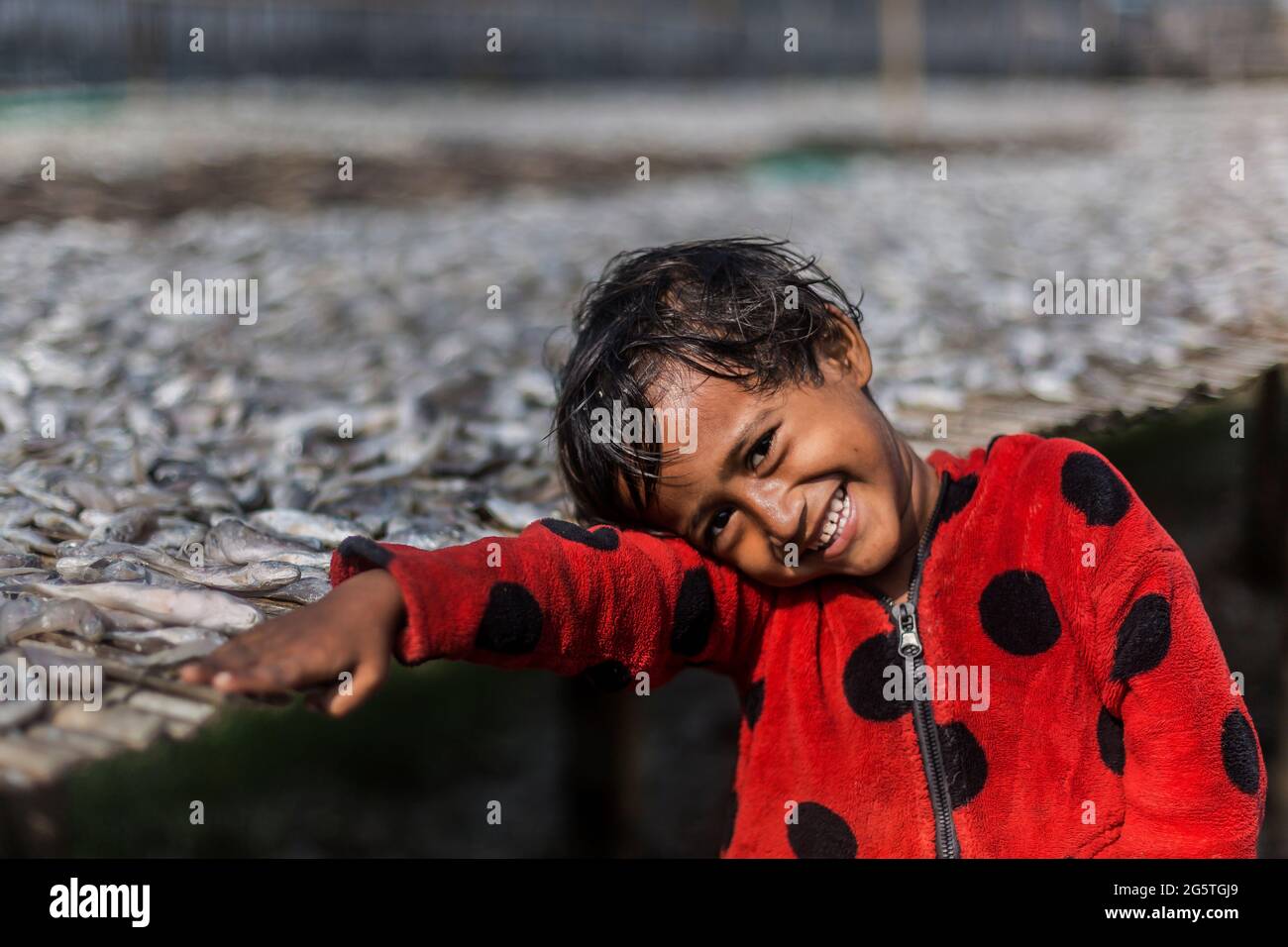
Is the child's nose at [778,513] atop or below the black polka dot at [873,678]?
atop

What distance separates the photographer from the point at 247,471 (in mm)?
2094

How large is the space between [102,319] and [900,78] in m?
9.47

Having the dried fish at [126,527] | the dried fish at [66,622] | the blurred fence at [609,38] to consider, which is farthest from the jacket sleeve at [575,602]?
the blurred fence at [609,38]

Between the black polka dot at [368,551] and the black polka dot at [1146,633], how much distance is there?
71cm

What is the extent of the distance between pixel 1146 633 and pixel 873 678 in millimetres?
276

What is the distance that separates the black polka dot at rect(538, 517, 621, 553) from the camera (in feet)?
4.00

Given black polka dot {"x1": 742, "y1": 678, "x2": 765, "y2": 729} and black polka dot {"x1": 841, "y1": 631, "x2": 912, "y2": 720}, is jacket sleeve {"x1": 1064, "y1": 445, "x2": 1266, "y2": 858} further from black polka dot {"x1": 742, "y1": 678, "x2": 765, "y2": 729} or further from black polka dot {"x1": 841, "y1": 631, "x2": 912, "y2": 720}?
black polka dot {"x1": 742, "y1": 678, "x2": 765, "y2": 729}

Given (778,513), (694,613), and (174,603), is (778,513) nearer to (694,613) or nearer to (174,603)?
(694,613)

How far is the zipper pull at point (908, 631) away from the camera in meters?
1.32

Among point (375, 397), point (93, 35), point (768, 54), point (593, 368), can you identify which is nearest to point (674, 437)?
point (593, 368)

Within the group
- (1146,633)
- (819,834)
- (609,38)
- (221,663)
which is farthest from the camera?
(609,38)

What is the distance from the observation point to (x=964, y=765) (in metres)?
1.30

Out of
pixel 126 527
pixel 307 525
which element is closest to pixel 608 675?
pixel 307 525

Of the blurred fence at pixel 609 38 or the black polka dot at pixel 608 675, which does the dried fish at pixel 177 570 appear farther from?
the blurred fence at pixel 609 38
